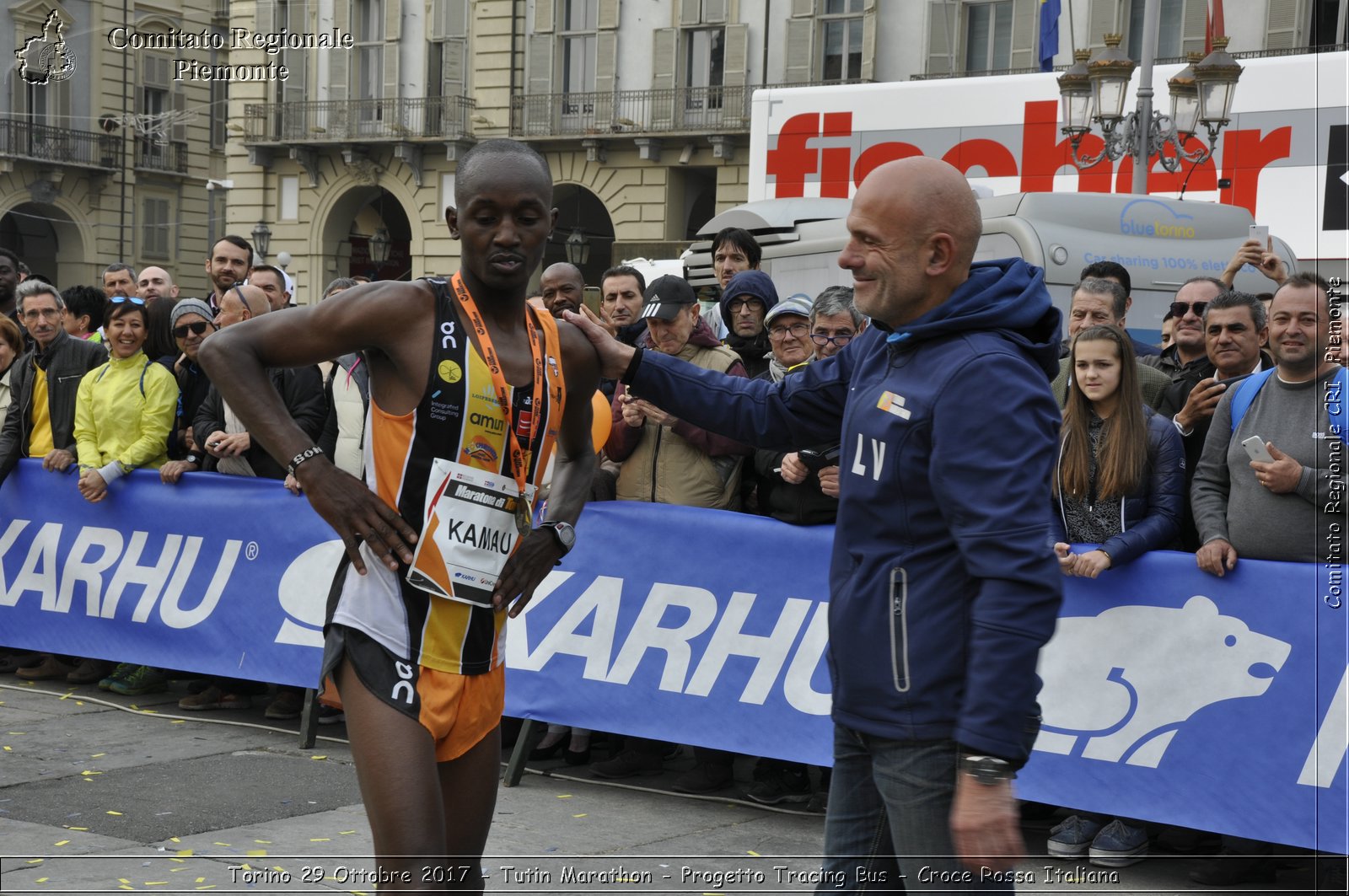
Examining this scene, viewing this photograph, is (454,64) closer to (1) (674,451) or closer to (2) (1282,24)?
(2) (1282,24)

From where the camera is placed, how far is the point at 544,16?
3491cm

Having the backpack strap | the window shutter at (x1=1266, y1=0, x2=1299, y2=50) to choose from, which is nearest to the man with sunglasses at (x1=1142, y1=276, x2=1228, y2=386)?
the backpack strap

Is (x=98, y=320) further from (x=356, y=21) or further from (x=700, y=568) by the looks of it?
(x=356, y=21)

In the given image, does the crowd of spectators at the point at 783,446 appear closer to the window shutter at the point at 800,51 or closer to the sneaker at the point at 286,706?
the sneaker at the point at 286,706

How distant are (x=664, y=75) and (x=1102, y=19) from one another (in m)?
10.0

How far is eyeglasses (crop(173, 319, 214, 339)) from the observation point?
8.17 metres

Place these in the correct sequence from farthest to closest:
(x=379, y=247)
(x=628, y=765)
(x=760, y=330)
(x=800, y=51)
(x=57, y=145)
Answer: (x=57, y=145), (x=379, y=247), (x=800, y=51), (x=760, y=330), (x=628, y=765)

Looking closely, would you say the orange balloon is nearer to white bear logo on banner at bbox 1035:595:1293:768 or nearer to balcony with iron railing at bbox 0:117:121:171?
white bear logo on banner at bbox 1035:595:1293:768

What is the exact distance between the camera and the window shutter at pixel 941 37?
29.8 m

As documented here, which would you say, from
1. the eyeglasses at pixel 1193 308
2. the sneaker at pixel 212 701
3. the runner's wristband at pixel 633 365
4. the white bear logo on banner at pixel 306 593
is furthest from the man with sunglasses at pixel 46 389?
the eyeglasses at pixel 1193 308

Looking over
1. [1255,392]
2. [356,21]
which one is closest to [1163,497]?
[1255,392]

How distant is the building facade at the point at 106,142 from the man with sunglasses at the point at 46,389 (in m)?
34.7

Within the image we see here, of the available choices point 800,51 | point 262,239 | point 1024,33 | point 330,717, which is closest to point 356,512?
point 330,717

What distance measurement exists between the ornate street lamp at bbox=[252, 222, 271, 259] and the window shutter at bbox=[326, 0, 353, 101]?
349cm
